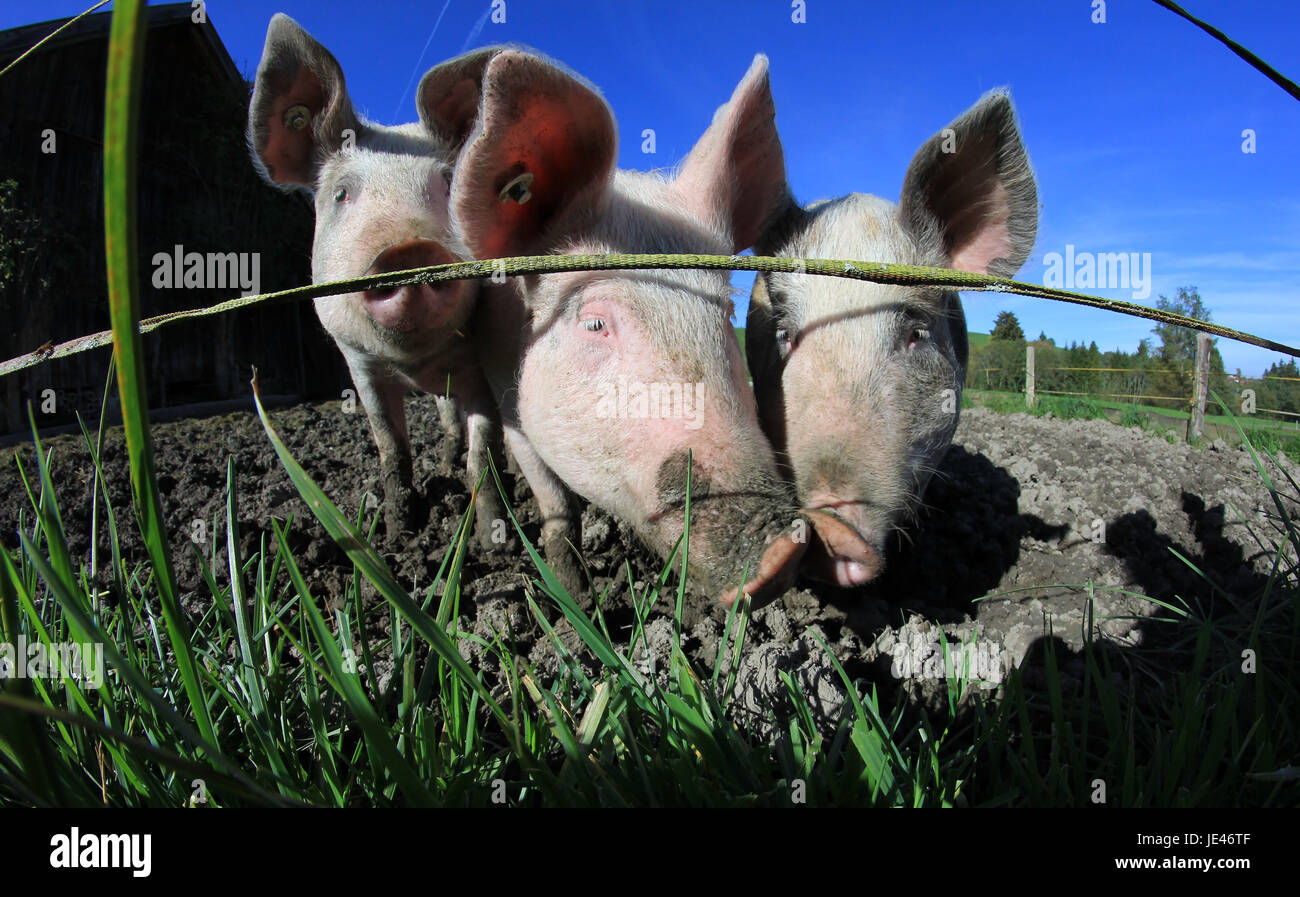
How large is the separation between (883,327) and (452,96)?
2274 mm

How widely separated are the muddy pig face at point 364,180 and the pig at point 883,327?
49.6 inches

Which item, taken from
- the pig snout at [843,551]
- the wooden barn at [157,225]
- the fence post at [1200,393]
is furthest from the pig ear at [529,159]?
the fence post at [1200,393]

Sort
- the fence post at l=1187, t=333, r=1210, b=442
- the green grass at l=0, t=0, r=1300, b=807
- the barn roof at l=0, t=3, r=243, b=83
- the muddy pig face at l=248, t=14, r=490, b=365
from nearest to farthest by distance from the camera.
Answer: the green grass at l=0, t=0, r=1300, b=807, the muddy pig face at l=248, t=14, r=490, b=365, the barn roof at l=0, t=3, r=243, b=83, the fence post at l=1187, t=333, r=1210, b=442

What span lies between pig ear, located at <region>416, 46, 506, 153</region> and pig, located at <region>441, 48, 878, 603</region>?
2.37 feet

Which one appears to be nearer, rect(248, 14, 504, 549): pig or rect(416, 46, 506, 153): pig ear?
rect(248, 14, 504, 549): pig

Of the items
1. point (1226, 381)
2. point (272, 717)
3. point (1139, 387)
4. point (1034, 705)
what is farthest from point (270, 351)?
point (1139, 387)

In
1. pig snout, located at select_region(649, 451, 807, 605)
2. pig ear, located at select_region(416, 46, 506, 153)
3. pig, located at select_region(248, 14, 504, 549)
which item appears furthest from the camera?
→ pig ear, located at select_region(416, 46, 506, 153)

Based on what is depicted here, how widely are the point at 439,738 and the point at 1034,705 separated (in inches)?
56.7

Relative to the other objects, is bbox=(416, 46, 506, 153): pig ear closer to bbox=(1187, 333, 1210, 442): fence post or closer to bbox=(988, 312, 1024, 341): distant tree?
bbox=(1187, 333, 1210, 442): fence post

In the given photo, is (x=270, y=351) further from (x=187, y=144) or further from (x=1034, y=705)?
(x=1034, y=705)

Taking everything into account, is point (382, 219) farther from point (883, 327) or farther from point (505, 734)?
point (505, 734)

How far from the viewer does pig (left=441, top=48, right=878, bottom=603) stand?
73.7 inches

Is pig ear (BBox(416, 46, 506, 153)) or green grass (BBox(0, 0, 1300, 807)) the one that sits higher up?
pig ear (BBox(416, 46, 506, 153))

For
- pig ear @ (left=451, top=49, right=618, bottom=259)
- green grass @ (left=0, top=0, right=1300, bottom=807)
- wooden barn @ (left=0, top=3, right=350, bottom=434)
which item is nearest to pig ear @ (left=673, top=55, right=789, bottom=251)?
pig ear @ (left=451, top=49, right=618, bottom=259)
